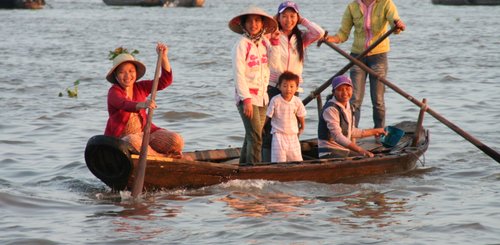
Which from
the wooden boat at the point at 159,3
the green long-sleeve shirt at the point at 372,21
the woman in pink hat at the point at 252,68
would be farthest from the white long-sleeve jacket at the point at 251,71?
the wooden boat at the point at 159,3

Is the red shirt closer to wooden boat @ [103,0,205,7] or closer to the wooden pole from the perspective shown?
the wooden pole

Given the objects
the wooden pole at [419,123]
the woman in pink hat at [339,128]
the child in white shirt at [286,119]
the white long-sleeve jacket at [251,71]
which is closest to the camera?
the white long-sleeve jacket at [251,71]

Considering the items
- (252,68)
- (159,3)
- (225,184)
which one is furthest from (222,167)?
(159,3)

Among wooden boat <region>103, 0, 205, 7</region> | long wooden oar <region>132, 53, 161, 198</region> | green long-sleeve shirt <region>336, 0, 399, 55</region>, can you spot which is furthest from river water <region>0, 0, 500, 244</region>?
wooden boat <region>103, 0, 205, 7</region>

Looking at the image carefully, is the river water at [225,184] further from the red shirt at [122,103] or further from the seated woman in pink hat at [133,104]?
the red shirt at [122,103]

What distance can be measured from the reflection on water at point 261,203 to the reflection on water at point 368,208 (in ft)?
0.97

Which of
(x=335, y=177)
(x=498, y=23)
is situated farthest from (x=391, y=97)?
(x=498, y=23)

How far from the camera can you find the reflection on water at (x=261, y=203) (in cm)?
810

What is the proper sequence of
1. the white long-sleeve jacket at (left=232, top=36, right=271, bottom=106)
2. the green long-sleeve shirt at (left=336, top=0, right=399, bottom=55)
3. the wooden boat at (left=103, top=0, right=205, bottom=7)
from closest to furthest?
the white long-sleeve jacket at (left=232, top=36, right=271, bottom=106)
the green long-sleeve shirt at (left=336, top=0, right=399, bottom=55)
the wooden boat at (left=103, top=0, right=205, bottom=7)

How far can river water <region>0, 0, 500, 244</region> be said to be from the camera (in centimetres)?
751

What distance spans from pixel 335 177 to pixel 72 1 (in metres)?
48.1

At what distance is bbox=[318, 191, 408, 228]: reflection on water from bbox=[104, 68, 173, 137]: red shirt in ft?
5.18

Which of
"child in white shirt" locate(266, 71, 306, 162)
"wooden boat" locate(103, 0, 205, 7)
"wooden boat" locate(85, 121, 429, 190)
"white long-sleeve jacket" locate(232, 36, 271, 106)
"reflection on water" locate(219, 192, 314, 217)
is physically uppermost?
"white long-sleeve jacket" locate(232, 36, 271, 106)

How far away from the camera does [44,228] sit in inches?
298
